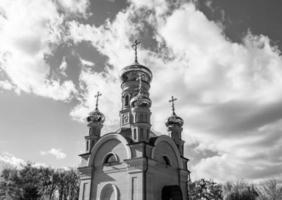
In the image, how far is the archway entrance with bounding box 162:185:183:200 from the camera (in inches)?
645

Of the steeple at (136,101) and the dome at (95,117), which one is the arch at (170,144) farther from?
the dome at (95,117)

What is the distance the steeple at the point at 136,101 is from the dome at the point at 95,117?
5.19 ft

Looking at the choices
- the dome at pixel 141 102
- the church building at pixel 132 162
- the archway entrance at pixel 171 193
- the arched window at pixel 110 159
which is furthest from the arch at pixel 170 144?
the arched window at pixel 110 159

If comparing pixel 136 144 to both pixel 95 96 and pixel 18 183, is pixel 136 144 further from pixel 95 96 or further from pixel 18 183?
pixel 18 183

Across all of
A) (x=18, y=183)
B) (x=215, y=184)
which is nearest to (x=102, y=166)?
(x=18, y=183)

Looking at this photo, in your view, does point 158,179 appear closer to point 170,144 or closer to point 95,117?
point 170,144

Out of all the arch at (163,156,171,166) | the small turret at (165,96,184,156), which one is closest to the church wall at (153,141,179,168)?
the arch at (163,156,171,166)

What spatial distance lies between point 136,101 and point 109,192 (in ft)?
20.2

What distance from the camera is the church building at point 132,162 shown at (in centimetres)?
1638

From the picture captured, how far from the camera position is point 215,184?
3494 centimetres

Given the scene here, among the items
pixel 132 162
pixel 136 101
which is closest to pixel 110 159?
pixel 132 162

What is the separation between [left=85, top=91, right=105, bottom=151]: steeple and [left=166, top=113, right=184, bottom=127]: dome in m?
5.38

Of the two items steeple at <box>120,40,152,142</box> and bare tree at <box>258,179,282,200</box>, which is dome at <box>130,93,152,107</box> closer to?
steeple at <box>120,40,152,142</box>

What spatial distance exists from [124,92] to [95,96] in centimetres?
253
